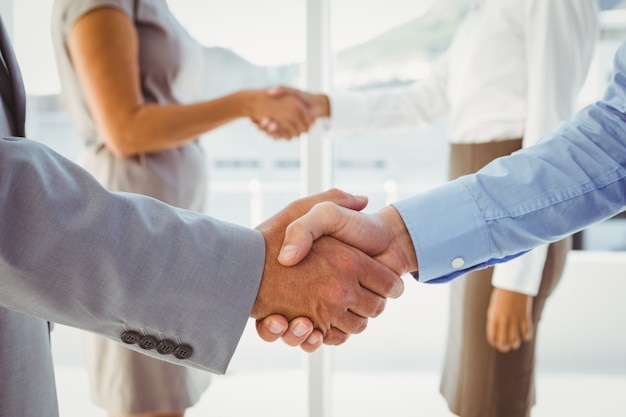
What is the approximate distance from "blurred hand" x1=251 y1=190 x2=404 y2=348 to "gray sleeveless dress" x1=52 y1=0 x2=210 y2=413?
524 mm

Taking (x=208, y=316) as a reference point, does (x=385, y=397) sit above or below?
below

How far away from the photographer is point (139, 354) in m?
1.47

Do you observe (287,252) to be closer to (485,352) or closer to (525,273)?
(525,273)

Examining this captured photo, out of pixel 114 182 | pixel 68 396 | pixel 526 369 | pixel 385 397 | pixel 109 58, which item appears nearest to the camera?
pixel 109 58

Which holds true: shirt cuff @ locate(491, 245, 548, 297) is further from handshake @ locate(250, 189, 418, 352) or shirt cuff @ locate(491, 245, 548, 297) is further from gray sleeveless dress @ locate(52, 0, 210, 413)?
gray sleeveless dress @ locate(52, 0, 210, 413)

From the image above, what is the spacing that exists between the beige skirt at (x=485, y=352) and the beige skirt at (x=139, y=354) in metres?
0.76

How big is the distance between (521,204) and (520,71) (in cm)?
57

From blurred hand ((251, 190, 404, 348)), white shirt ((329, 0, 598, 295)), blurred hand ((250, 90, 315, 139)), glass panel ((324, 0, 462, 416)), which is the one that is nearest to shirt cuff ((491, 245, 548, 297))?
white shirt ((329, 0, 598, 295))

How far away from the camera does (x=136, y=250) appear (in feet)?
2.43

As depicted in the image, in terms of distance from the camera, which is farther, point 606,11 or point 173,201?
point 606,11

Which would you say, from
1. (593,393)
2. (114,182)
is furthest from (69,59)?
(593,393)

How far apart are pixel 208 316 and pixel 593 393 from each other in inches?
98.5

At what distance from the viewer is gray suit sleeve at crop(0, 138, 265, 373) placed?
0.66 meters

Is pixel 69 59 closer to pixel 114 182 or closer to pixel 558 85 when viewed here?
pixel 114 182
